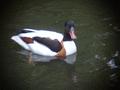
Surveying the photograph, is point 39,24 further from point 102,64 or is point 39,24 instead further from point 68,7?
point 102,64

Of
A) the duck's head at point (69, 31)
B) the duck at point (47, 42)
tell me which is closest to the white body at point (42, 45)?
the duck at point (47, 42)

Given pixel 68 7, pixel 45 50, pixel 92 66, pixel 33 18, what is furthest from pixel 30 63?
pixel 68 7

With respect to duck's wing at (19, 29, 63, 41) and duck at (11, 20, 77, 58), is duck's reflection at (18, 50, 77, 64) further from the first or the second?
duck's wing at (19, 29, 63, 41)

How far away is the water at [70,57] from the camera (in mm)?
7379

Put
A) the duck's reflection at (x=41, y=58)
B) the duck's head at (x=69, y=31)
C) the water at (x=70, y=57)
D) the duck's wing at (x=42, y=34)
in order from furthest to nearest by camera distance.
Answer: the duck's head at (x=69, y=31)
the duck's wing at (x=42, y=34)
the duck's reflection at (x=41, y=58)
the water at (x=70, y=57)

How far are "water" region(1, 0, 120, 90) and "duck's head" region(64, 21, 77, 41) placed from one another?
21 centimetres

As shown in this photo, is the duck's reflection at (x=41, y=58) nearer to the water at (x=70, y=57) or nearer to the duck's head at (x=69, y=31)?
the water at (x=70, y=57)

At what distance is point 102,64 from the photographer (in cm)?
784

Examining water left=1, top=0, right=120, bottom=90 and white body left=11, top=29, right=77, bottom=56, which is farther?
white body left=11, top=29, right=77, bottom=56

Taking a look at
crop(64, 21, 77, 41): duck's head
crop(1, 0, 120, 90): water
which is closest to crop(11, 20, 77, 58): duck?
crop(64, 21, 77, 41): duck's head

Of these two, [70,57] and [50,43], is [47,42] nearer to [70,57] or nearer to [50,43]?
[50,43]

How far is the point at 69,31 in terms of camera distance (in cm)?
852

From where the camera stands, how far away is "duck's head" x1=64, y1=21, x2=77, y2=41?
27.8 ft

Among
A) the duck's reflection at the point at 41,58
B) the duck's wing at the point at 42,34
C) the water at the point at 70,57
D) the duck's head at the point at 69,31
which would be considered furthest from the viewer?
the duck's head at the point at 69,31
